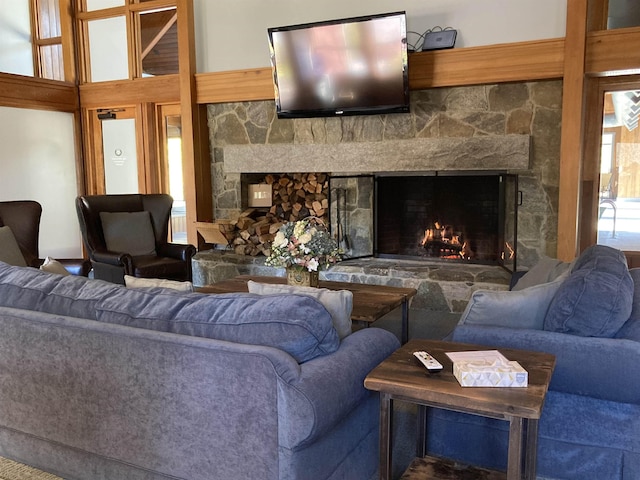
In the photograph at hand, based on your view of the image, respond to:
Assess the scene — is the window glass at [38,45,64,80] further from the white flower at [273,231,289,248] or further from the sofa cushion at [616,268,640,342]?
the sofa cushion at [616,268,640,342]

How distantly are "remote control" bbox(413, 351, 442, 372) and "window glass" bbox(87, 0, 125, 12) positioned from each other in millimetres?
5988

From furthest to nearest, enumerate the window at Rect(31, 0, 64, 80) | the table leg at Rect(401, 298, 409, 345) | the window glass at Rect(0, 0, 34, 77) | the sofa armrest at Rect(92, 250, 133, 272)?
the window at Rect(31, 0, 64, 80), the window glass at Rect(0, 0, 34, 77), the sofa armrest at Rect(92, 250, 133, 272), the table leg at Rect(401, 298, 409, 345)

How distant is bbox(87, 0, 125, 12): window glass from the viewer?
6.44m

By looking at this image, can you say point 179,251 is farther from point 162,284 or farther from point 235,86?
point 162,284

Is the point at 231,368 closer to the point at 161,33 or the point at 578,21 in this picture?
the point at 578,21

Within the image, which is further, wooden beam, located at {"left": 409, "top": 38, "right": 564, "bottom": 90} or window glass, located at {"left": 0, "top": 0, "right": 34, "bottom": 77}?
window glass, located at {"left": 0, "top": 0, "right": 34, "bottom": 77}

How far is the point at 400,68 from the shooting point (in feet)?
15.6

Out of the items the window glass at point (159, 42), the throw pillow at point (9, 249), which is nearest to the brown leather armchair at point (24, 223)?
the throw pillow at point (9, 249)

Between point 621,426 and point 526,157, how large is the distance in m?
2.96

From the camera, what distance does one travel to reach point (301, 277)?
3.52 meters

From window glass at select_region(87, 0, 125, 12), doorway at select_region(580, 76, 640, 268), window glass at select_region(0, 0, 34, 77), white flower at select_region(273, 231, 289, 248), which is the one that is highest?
window glass at select_region(87, 0, 125, 12)

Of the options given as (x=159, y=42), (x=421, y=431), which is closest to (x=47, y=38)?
(x=159, y=42)

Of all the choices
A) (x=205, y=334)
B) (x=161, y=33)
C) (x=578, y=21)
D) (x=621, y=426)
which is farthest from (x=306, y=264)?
(x=161, y=33)

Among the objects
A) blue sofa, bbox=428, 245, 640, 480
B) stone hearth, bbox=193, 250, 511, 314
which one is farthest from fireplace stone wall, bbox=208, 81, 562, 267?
blue sofa, bbox=428, 245, 640, 480
